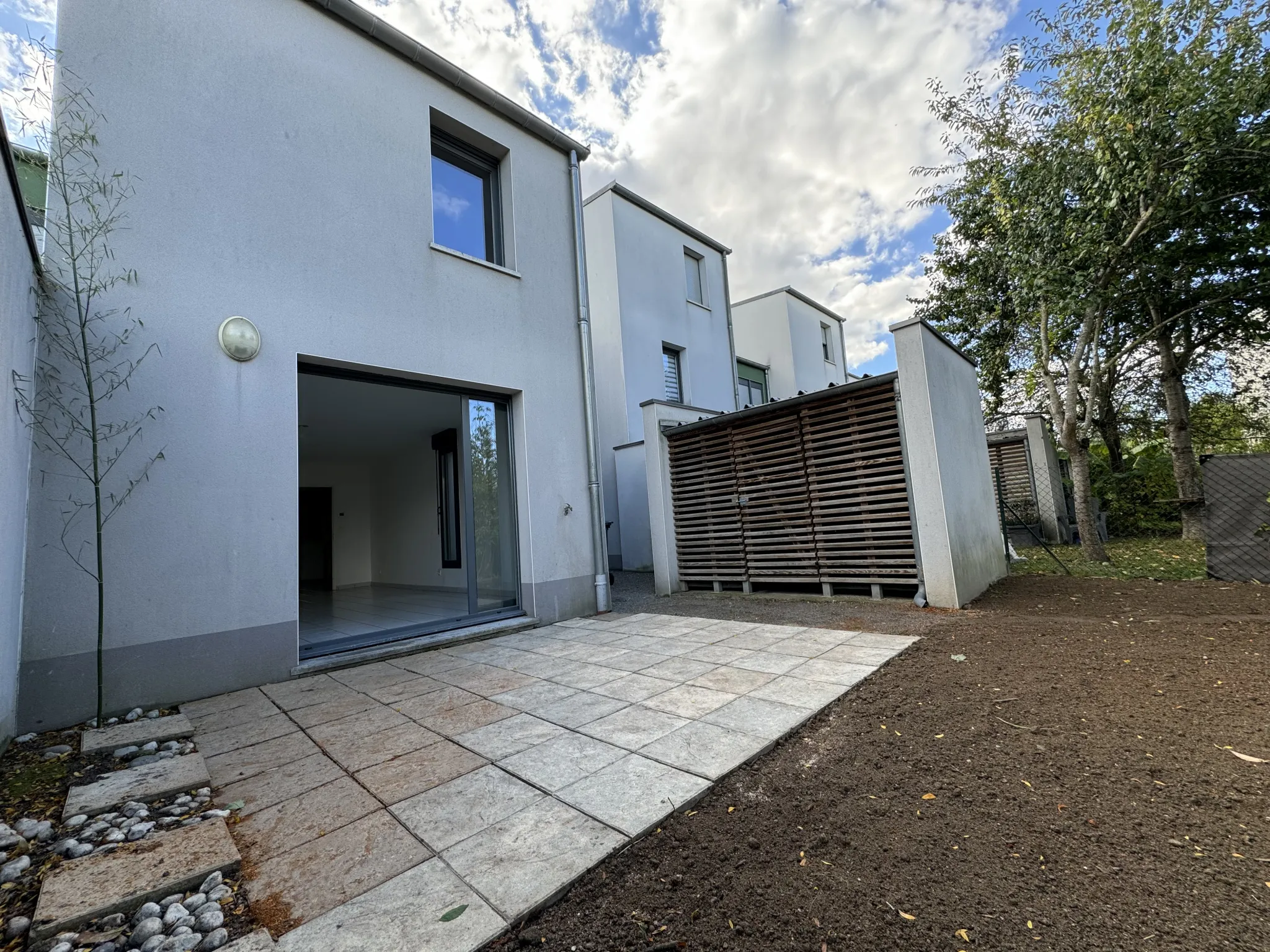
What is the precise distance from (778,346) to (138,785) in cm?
1680

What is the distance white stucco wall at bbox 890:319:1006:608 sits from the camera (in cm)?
493

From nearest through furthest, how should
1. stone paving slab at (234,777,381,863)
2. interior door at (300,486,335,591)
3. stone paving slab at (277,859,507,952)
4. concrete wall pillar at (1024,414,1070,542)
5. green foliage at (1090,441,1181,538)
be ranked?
1. stone paving slab at (277,859,507,952)
2. stone paving slab at (234,777,381,863)
3. concrete wall pillar at (1024,414,1070,542)
4. green foliage at (1090,441,1181,538)
5. interior door at (300,486,335,591)

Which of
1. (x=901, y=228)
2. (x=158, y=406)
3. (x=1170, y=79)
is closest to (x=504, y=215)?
(x=158, y=406)

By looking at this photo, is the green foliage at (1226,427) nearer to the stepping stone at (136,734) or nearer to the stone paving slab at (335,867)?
the stone paving slab at (335,867)

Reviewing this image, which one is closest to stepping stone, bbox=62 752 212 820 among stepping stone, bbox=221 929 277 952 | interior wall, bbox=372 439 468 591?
stepping stone, bbox=221 929 277 952

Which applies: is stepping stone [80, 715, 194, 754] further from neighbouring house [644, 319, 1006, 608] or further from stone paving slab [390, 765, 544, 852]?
neighbouring house [644, 319, 1006, 608]

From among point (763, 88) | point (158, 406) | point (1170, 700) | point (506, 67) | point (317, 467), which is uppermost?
point (763, 88)

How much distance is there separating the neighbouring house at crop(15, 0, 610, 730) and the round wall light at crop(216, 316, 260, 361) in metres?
0.01

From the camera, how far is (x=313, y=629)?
5434 mm

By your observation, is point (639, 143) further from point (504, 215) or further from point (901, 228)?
point (901, 228)

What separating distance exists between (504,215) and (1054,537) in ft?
36.0

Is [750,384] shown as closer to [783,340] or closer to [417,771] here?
[783,340]

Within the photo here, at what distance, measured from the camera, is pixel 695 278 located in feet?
43.8

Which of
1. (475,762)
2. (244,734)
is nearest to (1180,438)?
(475,762)
